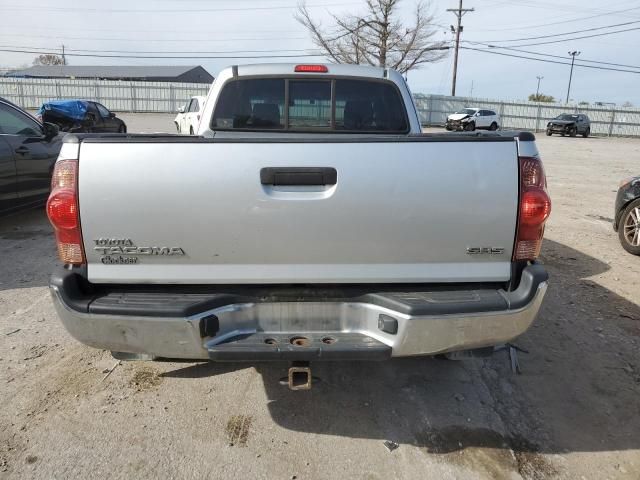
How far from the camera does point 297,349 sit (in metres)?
2.30

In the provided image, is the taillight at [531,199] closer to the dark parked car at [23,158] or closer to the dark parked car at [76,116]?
the dark parked car at [23,158]

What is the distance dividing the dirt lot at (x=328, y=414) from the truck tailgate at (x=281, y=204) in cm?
93

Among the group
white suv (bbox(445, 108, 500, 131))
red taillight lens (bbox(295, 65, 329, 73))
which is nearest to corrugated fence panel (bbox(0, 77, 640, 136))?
white suv (bbox(445, 108, 500, 131))

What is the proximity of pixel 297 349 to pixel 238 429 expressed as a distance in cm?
78

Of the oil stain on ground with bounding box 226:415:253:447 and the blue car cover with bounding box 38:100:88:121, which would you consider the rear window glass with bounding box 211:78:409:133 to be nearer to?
the oil stain on ground with bounding box 226:415:253:447

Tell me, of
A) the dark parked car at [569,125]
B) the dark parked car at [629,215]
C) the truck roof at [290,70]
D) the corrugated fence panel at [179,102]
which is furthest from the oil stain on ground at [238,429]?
the corrugated fence panel at [179,102]

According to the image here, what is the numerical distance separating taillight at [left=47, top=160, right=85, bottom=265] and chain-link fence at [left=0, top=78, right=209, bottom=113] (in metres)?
40.1

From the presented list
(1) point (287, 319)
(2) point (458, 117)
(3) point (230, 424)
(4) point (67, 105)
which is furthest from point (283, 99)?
(2) point (458, 117)

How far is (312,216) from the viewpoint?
234 centimetres

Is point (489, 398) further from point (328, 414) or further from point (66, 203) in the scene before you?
point (66, 203)

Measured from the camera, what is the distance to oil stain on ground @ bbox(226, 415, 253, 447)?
2.65 m

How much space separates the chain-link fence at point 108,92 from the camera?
127 feet

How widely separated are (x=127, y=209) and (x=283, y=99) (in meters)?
2.14

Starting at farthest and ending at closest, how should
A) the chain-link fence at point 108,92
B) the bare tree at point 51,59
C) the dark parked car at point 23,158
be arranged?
the bare tree at point 51,59 → the chain-link fence at point 108,92 → the dark parked car at point 23,158
